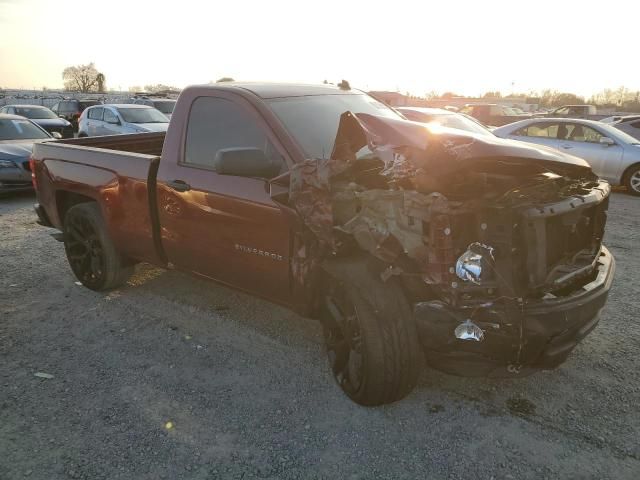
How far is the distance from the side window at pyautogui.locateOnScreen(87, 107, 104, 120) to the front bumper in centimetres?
1416

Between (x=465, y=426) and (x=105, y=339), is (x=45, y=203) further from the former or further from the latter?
(x=465, y=426)

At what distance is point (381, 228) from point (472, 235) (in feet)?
1.57

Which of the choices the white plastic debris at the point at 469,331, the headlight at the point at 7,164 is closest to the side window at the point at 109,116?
the headlight at the point at 7,164

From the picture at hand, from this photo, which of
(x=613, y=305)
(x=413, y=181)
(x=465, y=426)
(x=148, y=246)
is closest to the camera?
(x=413, y=181)

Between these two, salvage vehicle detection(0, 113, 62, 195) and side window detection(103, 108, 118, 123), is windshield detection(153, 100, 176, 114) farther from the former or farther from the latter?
salvage vehicle detection(0, 113, 62, 195)

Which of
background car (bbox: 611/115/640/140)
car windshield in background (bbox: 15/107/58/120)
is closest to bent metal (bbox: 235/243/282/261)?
background car (bbox: 611/115/640/140)

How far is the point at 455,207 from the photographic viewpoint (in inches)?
96.7

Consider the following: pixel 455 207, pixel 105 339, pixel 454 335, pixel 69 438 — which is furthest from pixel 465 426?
pixel 105 339

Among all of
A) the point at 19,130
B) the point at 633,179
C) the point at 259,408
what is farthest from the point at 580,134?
the point at 19,130

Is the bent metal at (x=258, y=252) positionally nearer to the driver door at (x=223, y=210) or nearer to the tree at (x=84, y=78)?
the driver door at (x=223, y=210)

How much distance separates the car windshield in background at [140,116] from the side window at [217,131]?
10995 mm

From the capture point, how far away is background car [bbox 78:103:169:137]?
1352 cm

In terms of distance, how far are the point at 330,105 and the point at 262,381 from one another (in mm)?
2116

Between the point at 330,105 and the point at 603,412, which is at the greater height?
the point at 330,105
